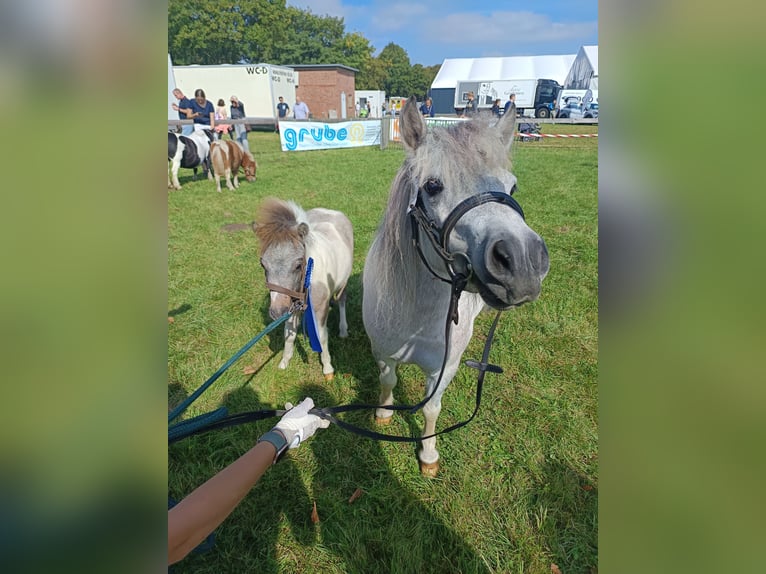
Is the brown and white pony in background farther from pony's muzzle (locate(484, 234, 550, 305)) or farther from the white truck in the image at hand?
the white truck

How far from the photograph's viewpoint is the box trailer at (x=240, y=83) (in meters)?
28.9

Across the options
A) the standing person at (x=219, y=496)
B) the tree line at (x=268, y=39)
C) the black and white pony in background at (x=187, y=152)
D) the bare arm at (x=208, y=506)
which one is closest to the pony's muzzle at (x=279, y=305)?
the standing person at (x=219, y=496)

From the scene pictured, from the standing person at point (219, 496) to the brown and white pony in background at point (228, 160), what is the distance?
10779 millimetres

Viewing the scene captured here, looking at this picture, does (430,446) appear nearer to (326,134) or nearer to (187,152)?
(187,152)

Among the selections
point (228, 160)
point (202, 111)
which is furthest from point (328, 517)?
point (202, 111)

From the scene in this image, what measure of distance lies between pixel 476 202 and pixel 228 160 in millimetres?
11135

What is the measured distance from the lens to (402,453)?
3.14m

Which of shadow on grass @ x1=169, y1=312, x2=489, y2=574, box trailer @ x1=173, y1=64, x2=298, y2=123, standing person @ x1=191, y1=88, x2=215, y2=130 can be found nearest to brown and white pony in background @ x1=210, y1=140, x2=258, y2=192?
standing person @ x1=191, y1=88, x2=215, y2=130

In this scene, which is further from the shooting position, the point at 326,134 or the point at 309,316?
the point at 326,134

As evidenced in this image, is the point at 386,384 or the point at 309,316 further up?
the point at 309,316

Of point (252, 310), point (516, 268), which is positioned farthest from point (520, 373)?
point (252, 310)
